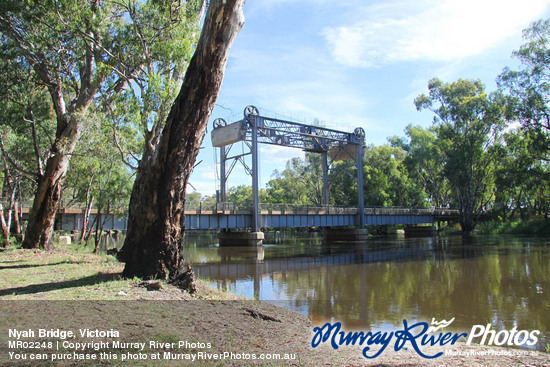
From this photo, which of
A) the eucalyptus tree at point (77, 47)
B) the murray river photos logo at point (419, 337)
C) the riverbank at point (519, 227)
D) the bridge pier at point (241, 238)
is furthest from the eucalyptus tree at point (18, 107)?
the riverbank at point (519, 227)

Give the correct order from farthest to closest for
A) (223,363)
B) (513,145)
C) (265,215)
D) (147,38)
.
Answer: (513,145), (265,215), (147,38), (223,363)

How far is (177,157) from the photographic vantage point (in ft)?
30.3

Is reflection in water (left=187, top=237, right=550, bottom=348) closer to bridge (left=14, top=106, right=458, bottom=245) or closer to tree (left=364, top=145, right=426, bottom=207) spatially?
bridge (left=14, top=106, right=458, bottom=245)

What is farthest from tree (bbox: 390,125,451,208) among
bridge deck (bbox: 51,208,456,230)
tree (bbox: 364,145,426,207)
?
bridge deck (bbox: 51,208,456,230)

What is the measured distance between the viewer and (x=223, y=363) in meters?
4.59

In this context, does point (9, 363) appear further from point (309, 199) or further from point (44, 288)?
point (309, 199)

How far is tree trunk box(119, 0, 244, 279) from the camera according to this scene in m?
8.86

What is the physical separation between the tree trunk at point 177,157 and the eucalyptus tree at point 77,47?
3.87 meters

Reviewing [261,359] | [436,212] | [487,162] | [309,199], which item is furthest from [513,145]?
[261,359]

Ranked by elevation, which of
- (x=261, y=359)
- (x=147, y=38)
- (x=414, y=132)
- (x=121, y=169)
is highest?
(x=414, y=132)

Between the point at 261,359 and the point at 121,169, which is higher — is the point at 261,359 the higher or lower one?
the lower one

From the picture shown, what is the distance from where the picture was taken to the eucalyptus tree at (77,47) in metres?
12.6

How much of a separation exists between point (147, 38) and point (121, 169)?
1306 centimetres

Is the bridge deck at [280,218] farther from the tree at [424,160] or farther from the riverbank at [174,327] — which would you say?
the riverbank at [174,327]
